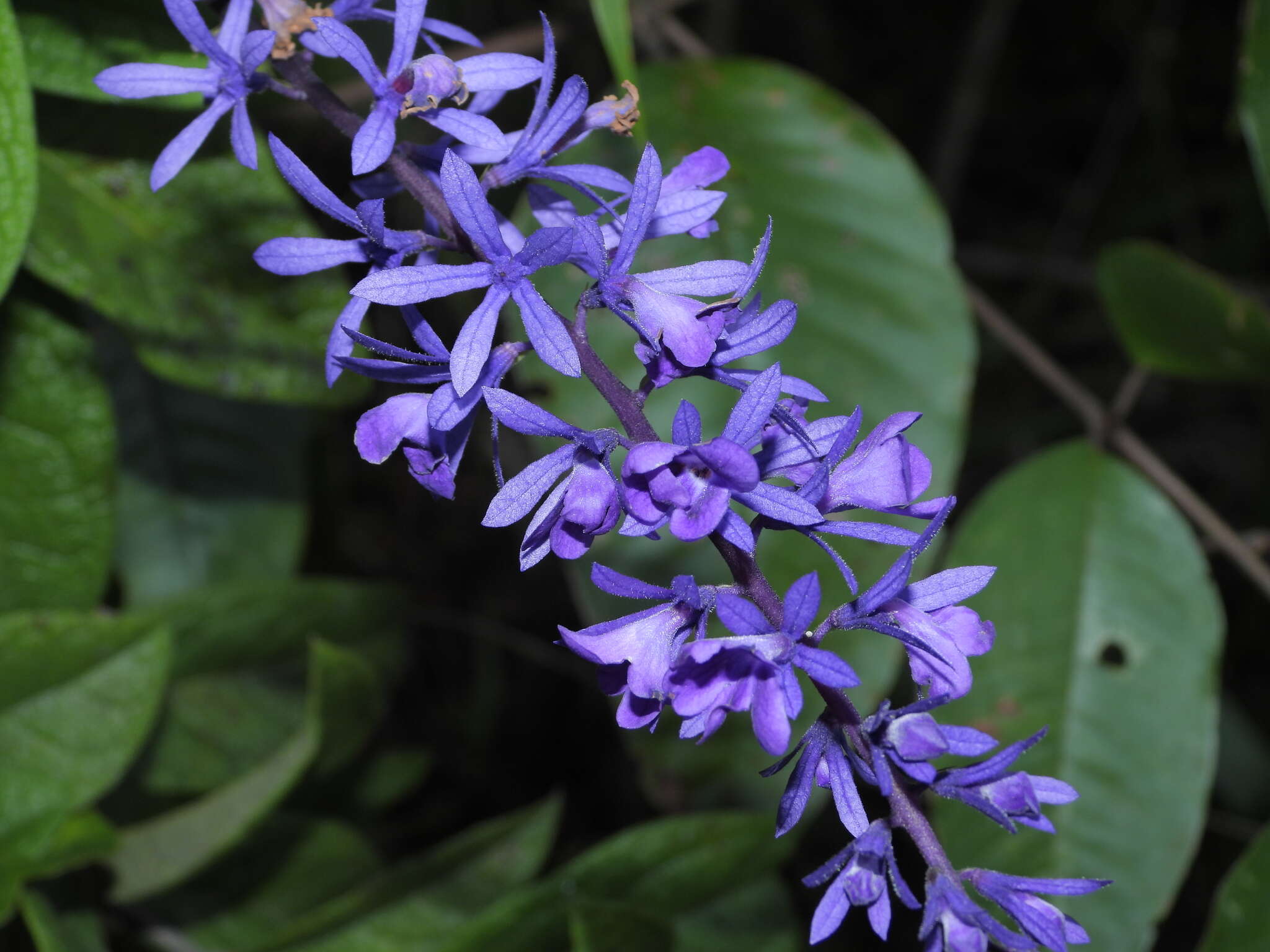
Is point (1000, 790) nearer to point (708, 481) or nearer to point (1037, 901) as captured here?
point (1037, 901)

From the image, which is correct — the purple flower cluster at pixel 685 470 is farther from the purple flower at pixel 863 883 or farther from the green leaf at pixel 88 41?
the green leaf at pixel 88 41

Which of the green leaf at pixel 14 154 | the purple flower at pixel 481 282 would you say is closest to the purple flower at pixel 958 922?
the purple flower at pixel 481 282

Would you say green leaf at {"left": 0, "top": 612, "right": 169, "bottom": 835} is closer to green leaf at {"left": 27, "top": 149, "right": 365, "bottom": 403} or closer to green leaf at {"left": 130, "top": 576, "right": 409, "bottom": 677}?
green leaf at {"left": 130, "top": 576, "right": 409, "bottom": 677}

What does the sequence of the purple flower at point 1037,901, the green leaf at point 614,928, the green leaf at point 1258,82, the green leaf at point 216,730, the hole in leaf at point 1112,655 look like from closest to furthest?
1. the purple flower at point 1037,901
2. the green leaf at point 614,928
3. the green leaf at point 1258,82
4. the green leaf at point 216,730
5. the hole in leaf at point 1112,655

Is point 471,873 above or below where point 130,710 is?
below

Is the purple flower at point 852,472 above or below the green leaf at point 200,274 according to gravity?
above

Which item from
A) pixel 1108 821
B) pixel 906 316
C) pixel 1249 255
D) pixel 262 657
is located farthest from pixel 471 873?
pixel 1249 255

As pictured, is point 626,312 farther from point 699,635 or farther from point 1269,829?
point 1269,829
